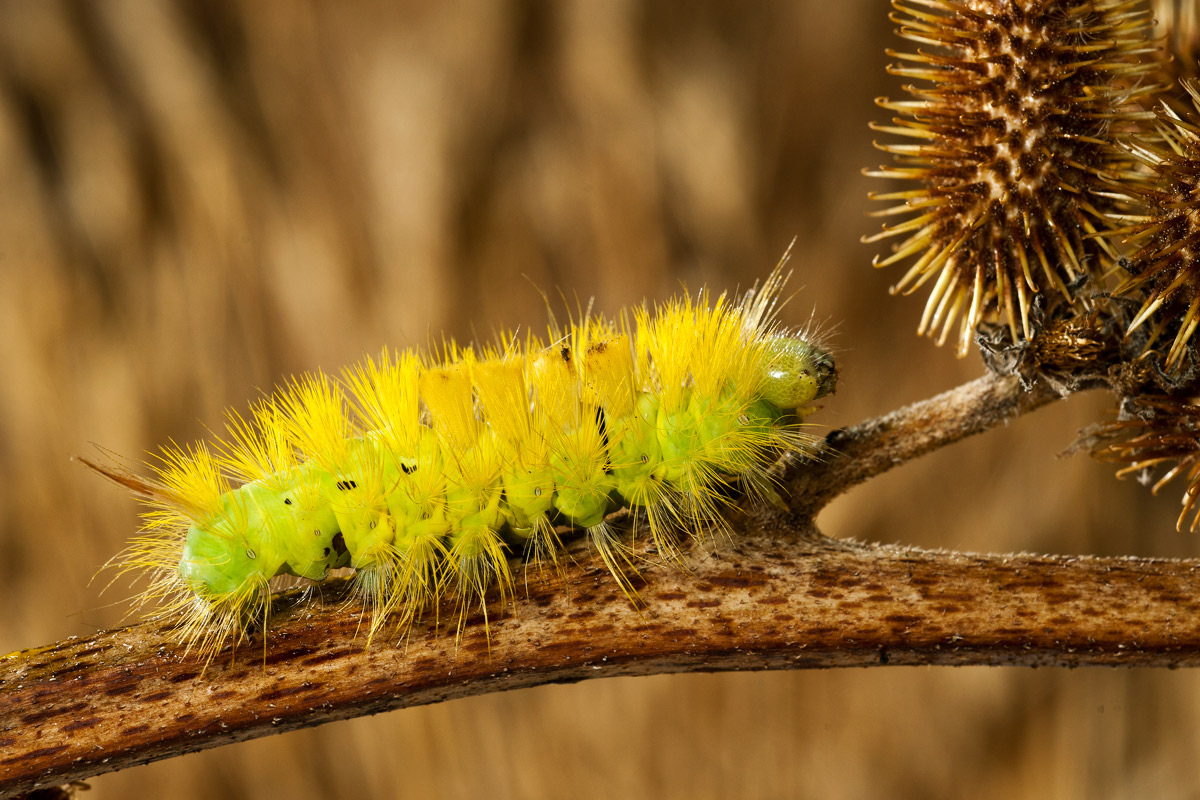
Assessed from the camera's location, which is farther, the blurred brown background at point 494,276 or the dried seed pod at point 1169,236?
the blurred brown background at point 494,276

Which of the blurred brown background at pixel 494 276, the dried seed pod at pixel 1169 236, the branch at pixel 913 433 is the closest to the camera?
the dried seed pod at pixel 1169 236

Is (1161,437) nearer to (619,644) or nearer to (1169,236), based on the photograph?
(1169,236)

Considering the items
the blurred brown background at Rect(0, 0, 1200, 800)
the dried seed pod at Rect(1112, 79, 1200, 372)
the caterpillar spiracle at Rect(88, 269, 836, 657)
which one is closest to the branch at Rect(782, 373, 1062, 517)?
the caterpillar spiracle at Rect(88, 269, 836, 657)

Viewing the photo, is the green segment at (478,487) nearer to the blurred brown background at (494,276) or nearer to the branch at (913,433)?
the branch at (913,433)

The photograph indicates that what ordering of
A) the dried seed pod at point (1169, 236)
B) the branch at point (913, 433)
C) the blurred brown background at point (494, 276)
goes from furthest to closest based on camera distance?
1. the blurred brown background at point (494, 276)
2. the branch at point (913, 433)
3. the dried seed pod at point (1169, 236)

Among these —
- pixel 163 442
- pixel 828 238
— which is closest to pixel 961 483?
pixel 828 238

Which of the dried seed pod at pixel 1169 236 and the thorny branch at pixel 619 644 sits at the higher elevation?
the dried seed pod at pixel 1169 236

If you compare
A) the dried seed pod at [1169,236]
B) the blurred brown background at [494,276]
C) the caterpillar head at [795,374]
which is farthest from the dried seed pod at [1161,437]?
the blurred brown background at [494,276]
